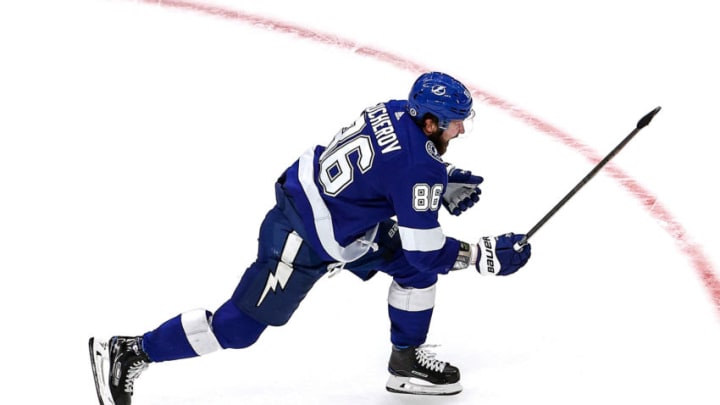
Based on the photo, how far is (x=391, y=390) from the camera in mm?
3443

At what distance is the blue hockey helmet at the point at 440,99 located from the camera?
304 cm

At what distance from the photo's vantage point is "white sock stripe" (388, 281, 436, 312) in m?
3.36

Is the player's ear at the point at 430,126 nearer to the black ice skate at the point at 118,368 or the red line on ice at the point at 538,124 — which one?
the black ice skate at the point at 118,368

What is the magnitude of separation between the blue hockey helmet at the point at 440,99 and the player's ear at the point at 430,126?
0.02m

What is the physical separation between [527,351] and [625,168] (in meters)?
1.12

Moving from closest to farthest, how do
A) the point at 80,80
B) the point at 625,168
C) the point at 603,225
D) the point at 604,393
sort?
the point at 604,393 → the point at 603,225 → the point at 625,168 → the point at 80,80

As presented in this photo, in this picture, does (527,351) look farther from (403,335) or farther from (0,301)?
(0,301)

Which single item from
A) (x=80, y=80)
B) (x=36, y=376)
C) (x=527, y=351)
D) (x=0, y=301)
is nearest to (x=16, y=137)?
(x=80, y=80)

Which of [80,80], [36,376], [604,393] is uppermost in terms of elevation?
[80,80]

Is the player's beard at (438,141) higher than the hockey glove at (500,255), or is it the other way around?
the player's beard at (438,141)

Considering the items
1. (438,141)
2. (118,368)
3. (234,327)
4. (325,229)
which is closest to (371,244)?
(325,229)

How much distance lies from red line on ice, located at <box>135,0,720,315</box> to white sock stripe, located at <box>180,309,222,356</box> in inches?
65.6

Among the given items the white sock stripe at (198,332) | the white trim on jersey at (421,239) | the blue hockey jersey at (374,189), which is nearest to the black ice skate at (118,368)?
the white sock stripe at (198,332)

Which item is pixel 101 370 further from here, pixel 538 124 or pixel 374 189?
pixel 538 124
